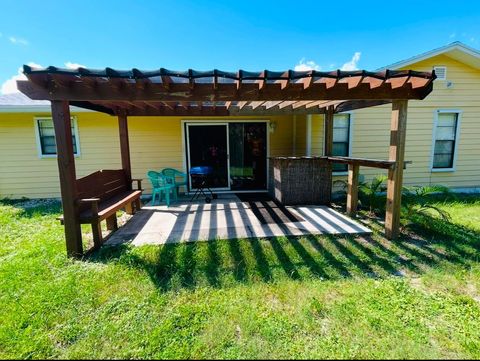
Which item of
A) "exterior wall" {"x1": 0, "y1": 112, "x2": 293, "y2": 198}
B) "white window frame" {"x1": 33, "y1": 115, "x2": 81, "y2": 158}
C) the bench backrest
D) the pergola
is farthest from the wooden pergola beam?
"white window frame" {"x1": 33, "y1": 115, "x2": 81, "y2": 158}

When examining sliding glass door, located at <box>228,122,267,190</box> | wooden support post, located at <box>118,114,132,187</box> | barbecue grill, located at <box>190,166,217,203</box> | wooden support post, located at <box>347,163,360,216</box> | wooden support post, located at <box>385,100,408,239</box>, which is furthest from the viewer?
sliding glass door, located at <box>228,122,267,190</box>

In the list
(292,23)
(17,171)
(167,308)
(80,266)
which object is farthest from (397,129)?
(17,171)

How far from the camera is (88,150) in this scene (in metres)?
6.26

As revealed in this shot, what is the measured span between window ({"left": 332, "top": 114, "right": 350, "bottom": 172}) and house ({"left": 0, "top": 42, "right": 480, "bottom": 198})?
0.09 ft

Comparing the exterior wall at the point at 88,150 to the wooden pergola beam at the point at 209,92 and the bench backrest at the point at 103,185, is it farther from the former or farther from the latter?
the wooden pergola beam at the point at 209,92

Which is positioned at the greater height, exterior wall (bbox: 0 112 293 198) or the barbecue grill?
exterior wall (bbox: 0 112 293 198)

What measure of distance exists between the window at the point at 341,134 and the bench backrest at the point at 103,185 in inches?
216

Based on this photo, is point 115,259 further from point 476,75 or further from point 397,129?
point 476,75

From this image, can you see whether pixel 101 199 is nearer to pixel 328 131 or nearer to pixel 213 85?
pixel 213 85

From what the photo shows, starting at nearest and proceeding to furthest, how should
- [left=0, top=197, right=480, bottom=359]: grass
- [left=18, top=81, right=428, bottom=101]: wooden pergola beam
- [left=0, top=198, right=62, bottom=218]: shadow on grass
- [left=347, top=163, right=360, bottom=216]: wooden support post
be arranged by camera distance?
[left=0, top=197, right=480, bottom=359]: grass < [left=18, top=81, right=428, bottom=101]: wooden pergola beam < [left=347, top=163, right=360, bottom=216]: wooden support post < [left=0, top=198, right=62, bottom=218]: shadow on grass

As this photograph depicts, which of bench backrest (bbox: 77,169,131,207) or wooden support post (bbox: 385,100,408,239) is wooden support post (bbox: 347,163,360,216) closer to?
wooden support post (bbox: 385,100,408,239)

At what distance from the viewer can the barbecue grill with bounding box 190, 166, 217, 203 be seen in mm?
5562

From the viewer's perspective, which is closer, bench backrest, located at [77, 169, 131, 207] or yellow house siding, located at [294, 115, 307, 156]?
bench backrest, located at [77, 169, 131, 207]

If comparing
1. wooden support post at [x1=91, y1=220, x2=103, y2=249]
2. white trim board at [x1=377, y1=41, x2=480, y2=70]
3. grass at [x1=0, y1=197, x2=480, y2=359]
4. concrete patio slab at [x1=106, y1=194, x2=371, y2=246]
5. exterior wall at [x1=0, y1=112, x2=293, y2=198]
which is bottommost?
grass at [x1=0, y1=197, x2=480, y2=359]
